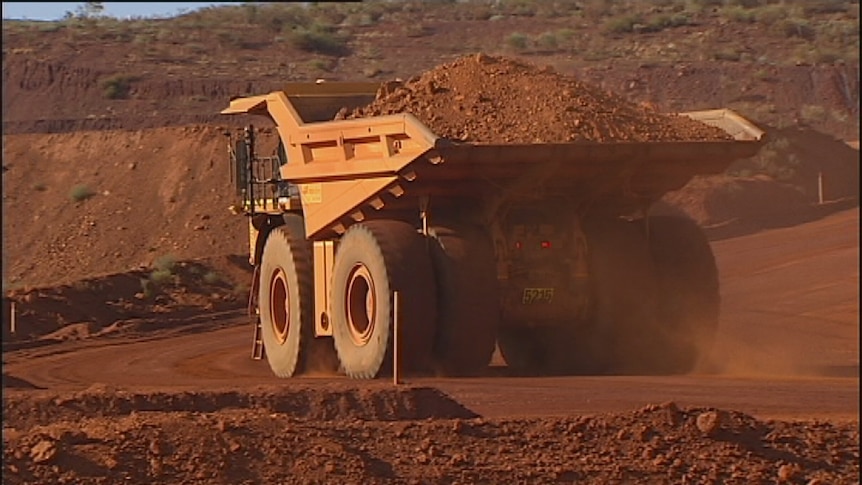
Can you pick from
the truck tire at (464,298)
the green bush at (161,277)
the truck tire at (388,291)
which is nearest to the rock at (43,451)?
the truck tire at (388,291)

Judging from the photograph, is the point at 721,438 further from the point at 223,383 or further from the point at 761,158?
the point at 761,158

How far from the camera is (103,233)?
4181 centimetres

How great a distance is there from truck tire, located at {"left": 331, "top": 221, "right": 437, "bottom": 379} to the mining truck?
2cm

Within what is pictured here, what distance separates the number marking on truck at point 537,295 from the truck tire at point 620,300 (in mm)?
602

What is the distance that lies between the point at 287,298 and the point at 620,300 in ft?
12.8

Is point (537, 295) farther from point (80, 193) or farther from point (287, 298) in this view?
point (80, 193)

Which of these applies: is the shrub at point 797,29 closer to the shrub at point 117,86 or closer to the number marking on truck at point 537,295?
the shrub at point 117,86

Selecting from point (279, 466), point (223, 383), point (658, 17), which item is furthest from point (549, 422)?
point (658, 17)

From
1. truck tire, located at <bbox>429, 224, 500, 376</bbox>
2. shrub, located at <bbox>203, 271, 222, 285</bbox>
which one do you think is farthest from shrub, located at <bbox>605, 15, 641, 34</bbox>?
truck tire, located at <bbox>429, 224, 500, 376</bbox>

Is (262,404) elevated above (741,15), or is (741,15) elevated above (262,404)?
(741,15)

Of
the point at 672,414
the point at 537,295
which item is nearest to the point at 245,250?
the point at 537,295

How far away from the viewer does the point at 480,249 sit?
17000 millimetres

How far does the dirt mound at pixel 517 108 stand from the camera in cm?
1664

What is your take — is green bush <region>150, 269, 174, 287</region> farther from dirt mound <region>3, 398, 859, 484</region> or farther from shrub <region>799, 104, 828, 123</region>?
shrub <region>799, 104, 828, 123</region>
